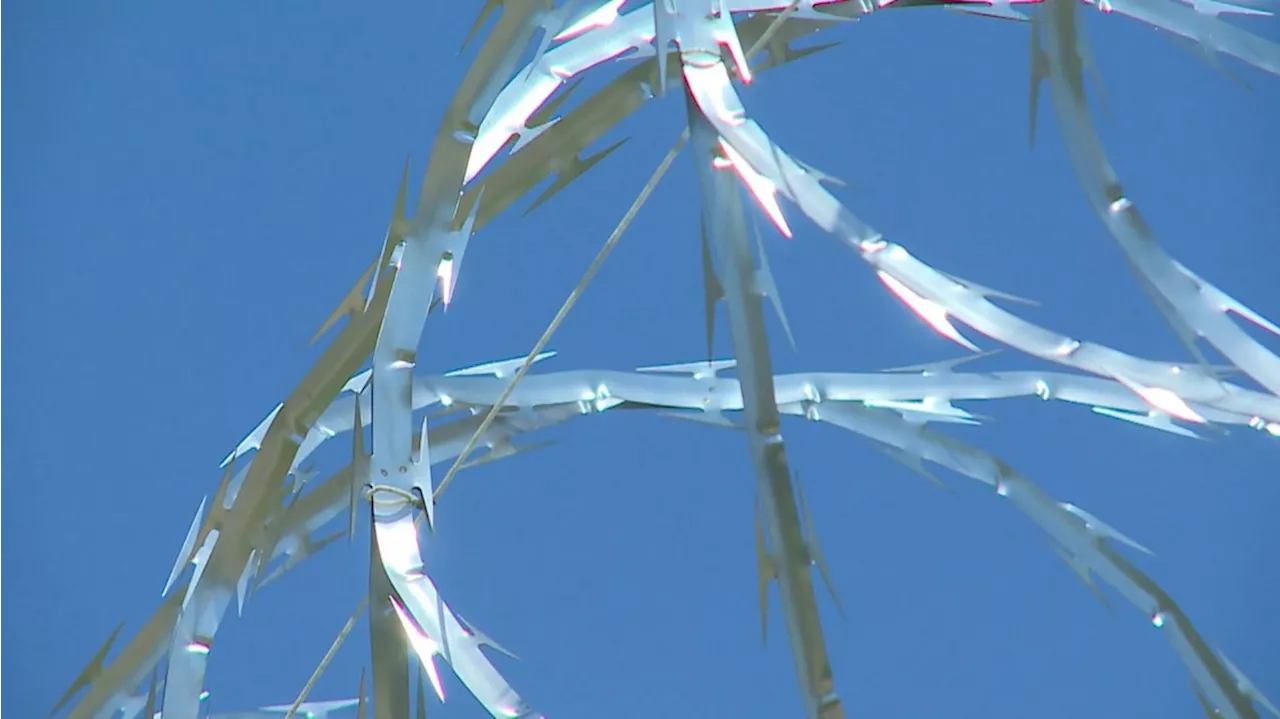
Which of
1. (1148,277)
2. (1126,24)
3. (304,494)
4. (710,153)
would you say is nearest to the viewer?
(710,153)

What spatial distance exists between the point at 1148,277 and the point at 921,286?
145 mm

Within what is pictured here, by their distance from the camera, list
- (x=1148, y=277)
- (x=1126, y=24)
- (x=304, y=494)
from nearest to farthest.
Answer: (x=1148, y=277) < (x=304, y=494) < (x=1126, y=24)

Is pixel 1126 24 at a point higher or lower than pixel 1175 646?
higher

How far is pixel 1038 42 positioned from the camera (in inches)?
26.7

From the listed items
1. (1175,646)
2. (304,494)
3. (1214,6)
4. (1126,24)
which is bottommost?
(1175,646)

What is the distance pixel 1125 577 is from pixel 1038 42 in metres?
0.32

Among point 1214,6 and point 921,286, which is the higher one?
point 1214,6

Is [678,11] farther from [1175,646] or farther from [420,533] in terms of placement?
[1175,646]

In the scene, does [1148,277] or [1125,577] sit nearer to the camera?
[1148,277]

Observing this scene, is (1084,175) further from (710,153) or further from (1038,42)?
(710,153)

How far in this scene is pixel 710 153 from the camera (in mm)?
541

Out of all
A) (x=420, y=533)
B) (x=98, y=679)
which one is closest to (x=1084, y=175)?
(x=420, y=533)

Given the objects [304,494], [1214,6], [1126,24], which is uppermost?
[1126,24]

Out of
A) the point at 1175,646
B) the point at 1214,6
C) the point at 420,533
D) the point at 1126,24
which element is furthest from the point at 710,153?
the point at 1126,24
